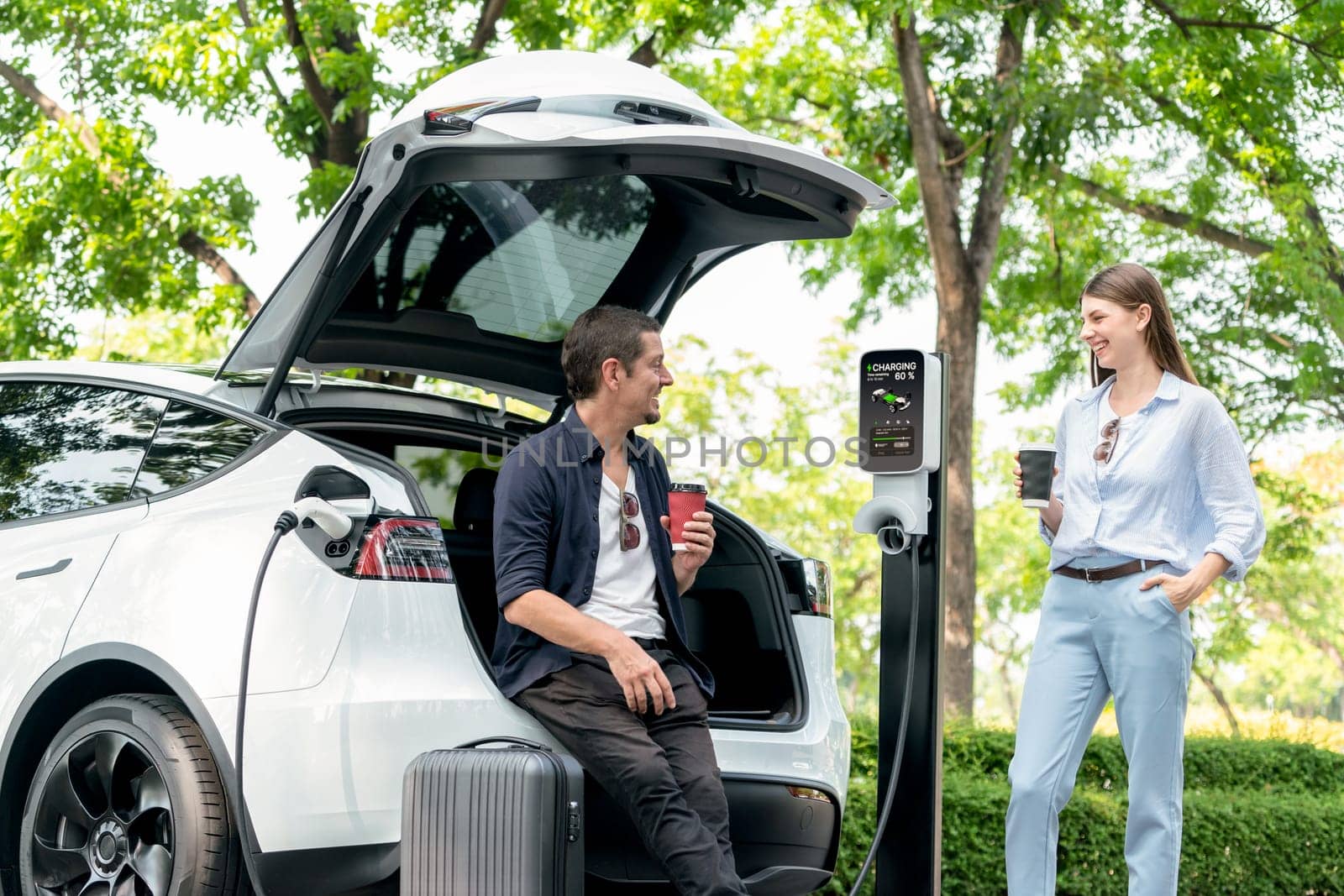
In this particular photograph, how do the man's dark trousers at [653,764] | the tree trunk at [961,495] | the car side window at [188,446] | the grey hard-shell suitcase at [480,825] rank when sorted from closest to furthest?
the grey hard-shell suitcase at [480,825], the man's dark trousers at [653,764], the car side window at [188,446], the tree trunk at [961,495]

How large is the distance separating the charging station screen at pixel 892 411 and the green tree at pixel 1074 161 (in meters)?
5.63

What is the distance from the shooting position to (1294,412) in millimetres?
12922

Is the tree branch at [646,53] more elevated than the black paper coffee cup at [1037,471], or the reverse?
the tree branch at [646,53]

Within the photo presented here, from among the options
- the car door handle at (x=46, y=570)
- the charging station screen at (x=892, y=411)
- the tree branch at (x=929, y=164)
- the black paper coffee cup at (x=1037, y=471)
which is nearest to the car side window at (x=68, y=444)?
the car door handle at (x=46, y=570)

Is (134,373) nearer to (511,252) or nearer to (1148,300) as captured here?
(511,252)

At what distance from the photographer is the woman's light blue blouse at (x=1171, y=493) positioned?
3.58 meters

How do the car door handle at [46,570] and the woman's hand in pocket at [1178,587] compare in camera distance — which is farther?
the car door handle at [46,570]

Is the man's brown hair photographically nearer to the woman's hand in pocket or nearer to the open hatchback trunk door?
the open hatchback trunk door

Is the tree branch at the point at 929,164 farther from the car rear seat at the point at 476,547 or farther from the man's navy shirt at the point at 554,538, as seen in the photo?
the man's navy shirt at the point at 554,538

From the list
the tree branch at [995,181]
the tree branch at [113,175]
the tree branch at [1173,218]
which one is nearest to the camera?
the tree branch at [113,175]

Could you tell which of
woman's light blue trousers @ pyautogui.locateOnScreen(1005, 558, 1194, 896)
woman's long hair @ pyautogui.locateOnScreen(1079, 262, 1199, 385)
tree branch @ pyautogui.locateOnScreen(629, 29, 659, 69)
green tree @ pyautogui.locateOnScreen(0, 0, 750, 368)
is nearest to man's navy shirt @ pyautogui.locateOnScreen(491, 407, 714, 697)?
woman's light blue trousers @ pyautogui.locateOnScreen(1005, 558, 1194, 896)

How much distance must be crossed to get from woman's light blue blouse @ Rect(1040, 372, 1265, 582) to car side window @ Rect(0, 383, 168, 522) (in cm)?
256

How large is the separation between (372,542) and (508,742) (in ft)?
1.86

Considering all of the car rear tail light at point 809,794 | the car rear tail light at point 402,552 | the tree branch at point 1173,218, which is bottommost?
the car rear tail light at point 809,794
